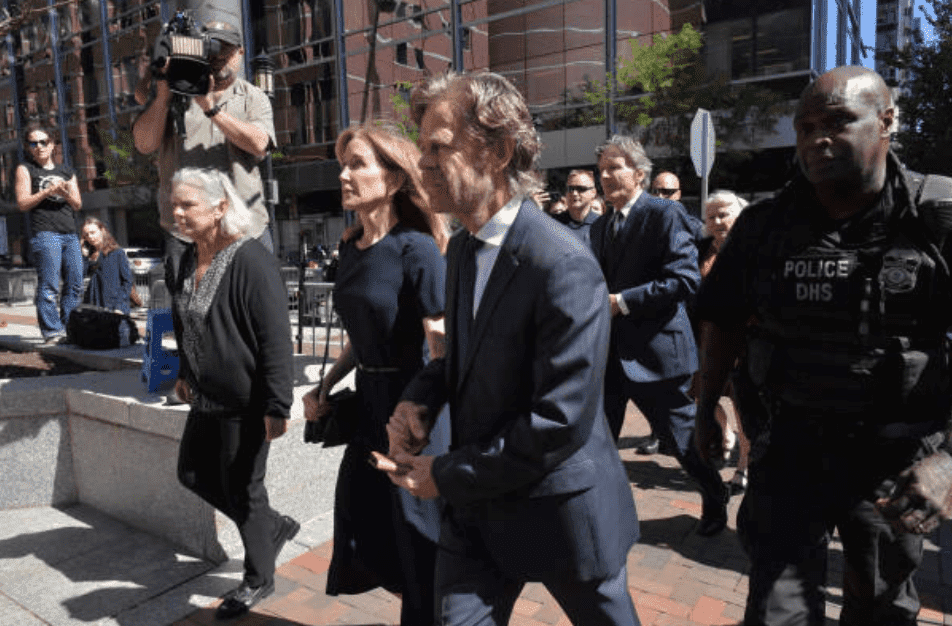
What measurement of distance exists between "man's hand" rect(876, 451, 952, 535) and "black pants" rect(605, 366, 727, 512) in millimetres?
1900

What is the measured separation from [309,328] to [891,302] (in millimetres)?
8576

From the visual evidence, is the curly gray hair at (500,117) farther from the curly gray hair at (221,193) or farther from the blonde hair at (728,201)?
the blonde hair at (728,201)

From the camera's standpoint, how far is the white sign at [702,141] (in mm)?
7656

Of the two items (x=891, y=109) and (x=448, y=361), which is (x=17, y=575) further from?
(x=891, y=109)

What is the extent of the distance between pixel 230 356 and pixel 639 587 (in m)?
2.07

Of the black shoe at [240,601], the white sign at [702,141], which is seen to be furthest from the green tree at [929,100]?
the black shoe at [240,601]

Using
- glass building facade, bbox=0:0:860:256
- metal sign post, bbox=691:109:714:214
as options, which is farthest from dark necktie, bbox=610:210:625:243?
glass building facade, bbox=0:0:860:256

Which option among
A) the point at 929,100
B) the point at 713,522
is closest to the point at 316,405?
the point at 713,522

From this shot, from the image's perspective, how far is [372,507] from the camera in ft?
8.89

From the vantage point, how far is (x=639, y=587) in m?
3.32

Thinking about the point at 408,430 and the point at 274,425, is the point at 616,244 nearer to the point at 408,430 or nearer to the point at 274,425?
the point at 274,425

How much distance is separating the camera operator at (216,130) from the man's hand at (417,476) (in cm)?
216

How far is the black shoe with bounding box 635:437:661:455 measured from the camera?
5.35 metres

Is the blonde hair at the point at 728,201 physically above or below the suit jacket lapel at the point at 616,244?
above
